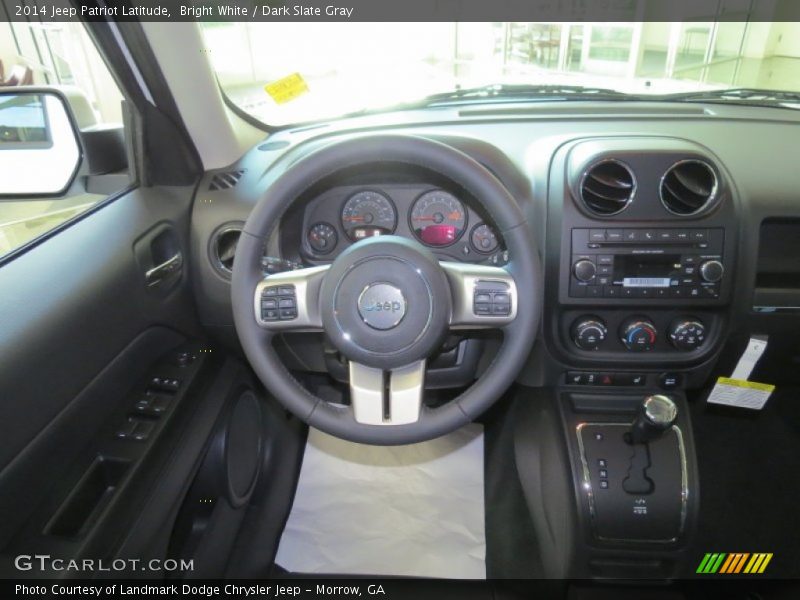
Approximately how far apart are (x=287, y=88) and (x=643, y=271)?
1.19 m

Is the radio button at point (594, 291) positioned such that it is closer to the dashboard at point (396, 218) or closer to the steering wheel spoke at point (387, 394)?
the dashboard at point (396, 218)

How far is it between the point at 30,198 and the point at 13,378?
747mm

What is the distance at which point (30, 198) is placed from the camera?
147 cm

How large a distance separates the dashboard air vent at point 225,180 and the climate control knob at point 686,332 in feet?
4.28

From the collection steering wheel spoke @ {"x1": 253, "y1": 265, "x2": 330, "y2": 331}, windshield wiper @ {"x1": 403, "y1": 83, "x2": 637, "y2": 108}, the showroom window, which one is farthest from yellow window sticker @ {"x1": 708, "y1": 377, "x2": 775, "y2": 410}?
the showroom window

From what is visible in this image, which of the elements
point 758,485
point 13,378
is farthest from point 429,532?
point 13,378

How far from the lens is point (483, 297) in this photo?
1074mm

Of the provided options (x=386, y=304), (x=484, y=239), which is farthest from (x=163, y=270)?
(x=484, y=239)

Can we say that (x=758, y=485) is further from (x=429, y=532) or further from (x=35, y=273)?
(x=35, y=273)

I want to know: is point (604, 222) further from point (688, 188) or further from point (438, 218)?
point (438, 218)

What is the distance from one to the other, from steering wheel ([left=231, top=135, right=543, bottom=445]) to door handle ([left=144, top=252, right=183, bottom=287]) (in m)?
0.44

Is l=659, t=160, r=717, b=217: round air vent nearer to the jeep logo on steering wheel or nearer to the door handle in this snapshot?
the jeep logo on steering wheel

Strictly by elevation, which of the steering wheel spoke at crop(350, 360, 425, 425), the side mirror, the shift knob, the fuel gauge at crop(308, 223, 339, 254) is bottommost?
the shift knob

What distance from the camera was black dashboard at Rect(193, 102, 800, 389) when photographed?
1.36m
